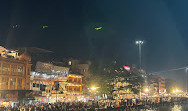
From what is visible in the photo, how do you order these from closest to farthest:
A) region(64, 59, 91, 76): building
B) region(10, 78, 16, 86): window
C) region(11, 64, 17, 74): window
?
1. region(10, 78, 16, 86): window
2. region(11, 64, 17, 74): window
3. region(64, 59, 91, 76): building

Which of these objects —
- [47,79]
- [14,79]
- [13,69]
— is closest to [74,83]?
[47,79]

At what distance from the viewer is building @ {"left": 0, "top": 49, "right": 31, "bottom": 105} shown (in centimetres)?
3462

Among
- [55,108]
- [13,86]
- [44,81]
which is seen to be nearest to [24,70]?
[13,86]

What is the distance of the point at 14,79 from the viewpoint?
36875 millimetres

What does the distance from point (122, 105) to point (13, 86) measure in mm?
20267

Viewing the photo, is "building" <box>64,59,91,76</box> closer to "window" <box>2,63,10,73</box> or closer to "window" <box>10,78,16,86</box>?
"window" <box>10,78,16,86</box>

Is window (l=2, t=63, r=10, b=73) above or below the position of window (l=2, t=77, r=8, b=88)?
above

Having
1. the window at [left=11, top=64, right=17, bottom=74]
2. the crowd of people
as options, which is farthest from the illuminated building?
the crowd of people

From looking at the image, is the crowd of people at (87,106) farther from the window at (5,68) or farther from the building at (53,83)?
the building at (53,83)

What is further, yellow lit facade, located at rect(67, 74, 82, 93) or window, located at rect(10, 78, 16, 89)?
yellow lit facade, located at rect(67, 74, 82, 93)

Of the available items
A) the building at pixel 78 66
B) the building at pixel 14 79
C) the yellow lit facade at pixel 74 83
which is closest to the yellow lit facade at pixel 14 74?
the building at pixel 14 79

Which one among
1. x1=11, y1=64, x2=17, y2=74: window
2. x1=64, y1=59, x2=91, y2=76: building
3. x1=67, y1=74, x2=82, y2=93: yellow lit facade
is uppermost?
x1=64, y1=59, x2=91, y2=76: building

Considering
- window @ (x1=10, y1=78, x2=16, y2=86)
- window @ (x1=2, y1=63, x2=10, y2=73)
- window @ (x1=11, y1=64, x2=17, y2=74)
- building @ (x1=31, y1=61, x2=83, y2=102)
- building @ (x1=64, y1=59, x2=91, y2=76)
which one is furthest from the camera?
building @ (x1=64, y1=59, x2=91, y2=76)

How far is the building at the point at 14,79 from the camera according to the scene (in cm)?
3462
